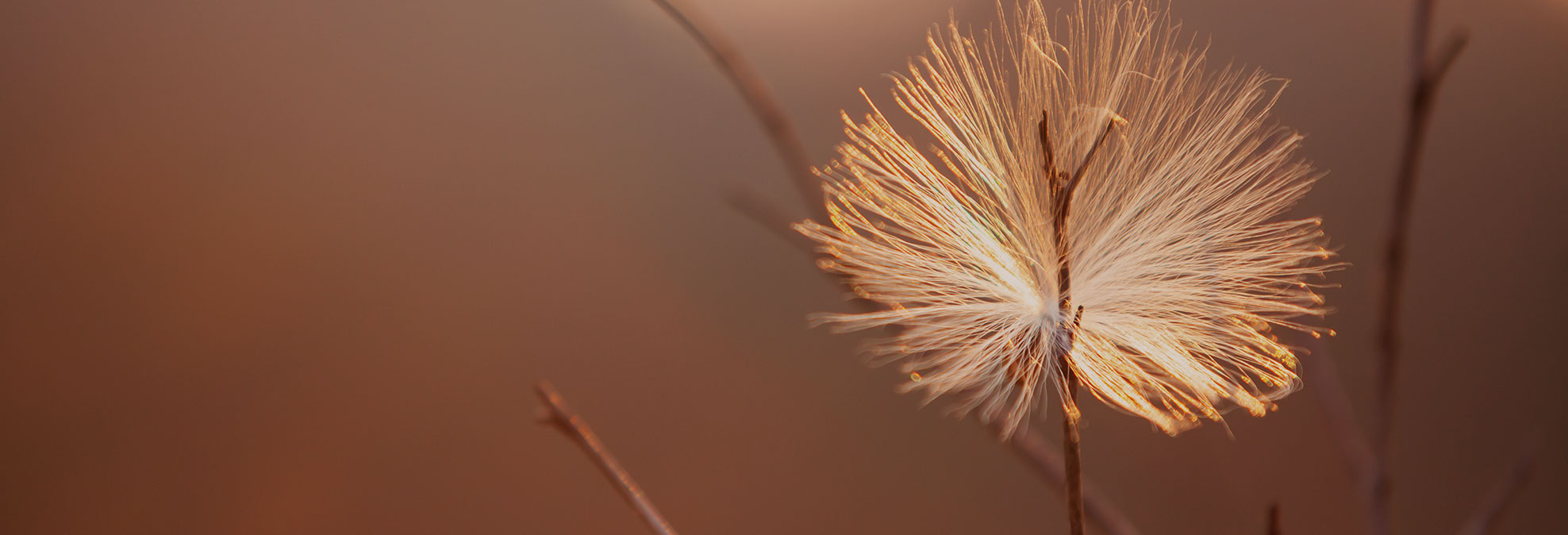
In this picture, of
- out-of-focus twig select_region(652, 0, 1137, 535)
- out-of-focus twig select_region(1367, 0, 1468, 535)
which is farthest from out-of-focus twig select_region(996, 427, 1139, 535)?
out-of-focus twig select_region(1367, 0, 1468, 535)

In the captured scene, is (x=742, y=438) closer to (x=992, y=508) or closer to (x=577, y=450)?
(x=577, y=450)

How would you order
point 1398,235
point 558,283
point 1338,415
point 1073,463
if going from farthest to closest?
1. point 558,283
2. point 1338,415
3. point 1398,235
4. point 1073,463

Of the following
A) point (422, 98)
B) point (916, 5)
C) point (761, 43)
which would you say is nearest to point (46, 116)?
point (422, 98)

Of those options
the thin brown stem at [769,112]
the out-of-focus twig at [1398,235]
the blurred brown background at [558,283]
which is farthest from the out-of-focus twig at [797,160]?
the blurred brown background at [558,283]

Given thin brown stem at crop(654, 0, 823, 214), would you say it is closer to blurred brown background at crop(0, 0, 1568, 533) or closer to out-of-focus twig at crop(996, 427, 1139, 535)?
out-of-focus twig at crop(996, 427, 1139, 535)

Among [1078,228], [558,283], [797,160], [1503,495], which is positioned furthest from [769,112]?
[558,283]

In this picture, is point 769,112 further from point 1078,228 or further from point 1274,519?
point 1274,519
